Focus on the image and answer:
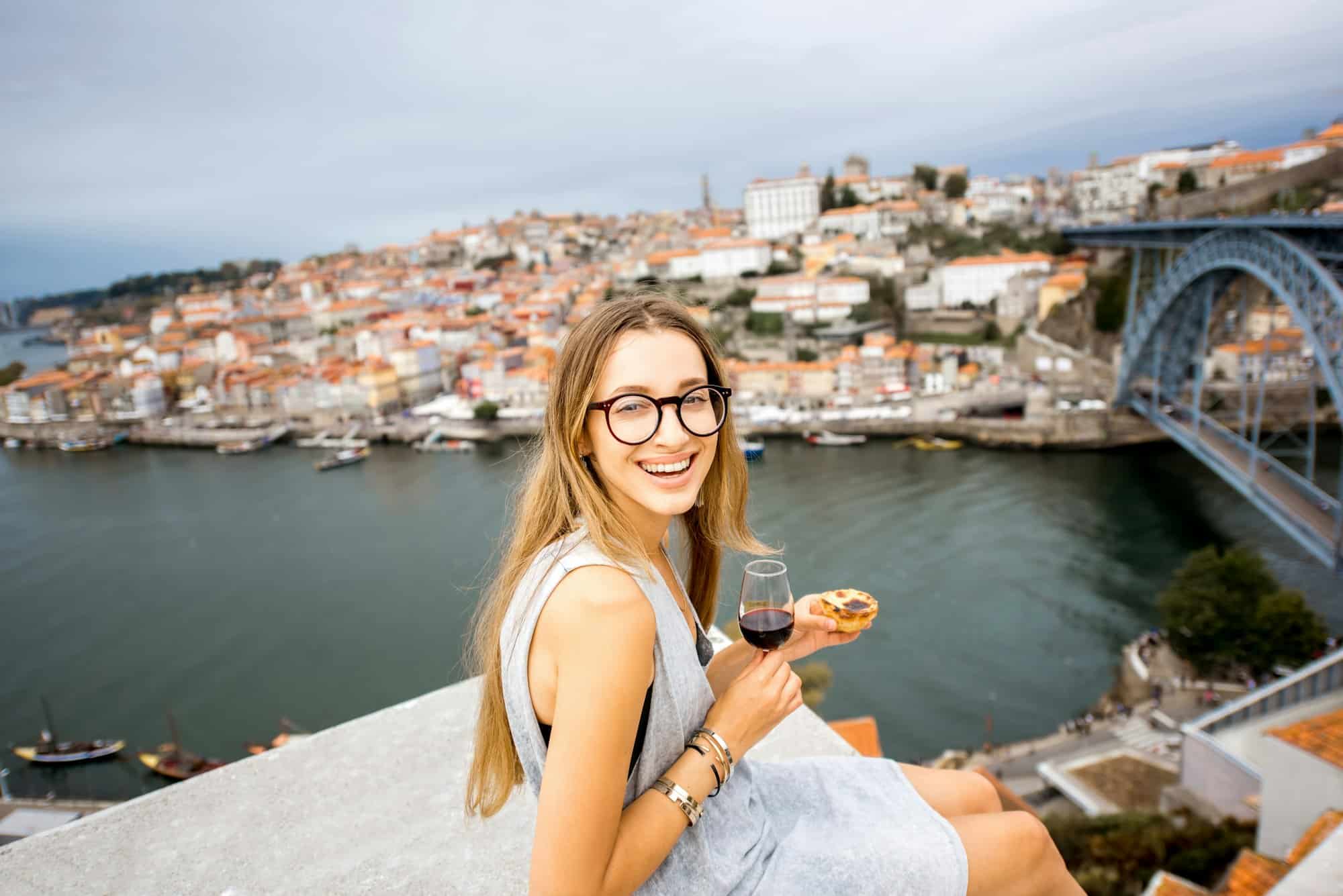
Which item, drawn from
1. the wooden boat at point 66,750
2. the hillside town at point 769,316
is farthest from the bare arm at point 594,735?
the hillside town at point 769,316

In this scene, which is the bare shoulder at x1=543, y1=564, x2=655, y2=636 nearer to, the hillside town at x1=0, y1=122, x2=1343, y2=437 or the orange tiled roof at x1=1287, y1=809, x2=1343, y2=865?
the orange tiled roof at x1=1287, y1=809, x2=1343, y2=865

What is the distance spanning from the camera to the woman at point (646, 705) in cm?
49

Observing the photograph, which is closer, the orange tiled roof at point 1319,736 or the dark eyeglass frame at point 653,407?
the dark eyeglass frame at point 653,407

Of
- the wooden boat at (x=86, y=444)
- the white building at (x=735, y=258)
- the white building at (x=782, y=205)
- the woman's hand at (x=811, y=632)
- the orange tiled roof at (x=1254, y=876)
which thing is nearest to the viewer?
the woman's hand at (x=811, y=632)

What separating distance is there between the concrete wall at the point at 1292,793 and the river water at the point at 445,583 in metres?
2.76

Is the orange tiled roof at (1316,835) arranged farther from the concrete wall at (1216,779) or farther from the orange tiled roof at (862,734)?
the concrete wall at (1216,779)

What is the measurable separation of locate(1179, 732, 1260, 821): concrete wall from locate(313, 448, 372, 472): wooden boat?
14.7 meters

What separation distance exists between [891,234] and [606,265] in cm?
931

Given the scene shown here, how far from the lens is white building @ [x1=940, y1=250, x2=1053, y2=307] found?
63.1ft

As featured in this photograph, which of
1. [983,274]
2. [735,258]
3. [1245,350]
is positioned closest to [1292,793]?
[1245,350]

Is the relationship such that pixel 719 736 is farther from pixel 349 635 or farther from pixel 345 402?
pixel 345 402

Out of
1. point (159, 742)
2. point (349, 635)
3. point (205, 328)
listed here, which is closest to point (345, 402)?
point (205, 328)

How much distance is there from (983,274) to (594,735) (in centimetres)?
2100

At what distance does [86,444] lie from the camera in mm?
18844
